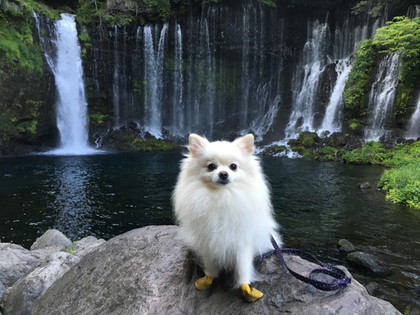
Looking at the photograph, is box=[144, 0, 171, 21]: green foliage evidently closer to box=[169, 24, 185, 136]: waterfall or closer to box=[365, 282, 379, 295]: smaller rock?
box=[169, 24, 185, 136]: waterfall

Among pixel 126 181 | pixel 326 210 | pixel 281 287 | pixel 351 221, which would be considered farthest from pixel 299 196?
pixel 281 287

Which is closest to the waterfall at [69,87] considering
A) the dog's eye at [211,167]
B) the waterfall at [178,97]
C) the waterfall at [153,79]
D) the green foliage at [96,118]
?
the green foliage at [96,118]

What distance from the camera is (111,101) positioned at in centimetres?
3203

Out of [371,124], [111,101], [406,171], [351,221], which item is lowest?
[351,221]

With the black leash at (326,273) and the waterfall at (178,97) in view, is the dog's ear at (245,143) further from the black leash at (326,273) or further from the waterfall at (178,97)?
the waterfall at (178,97)

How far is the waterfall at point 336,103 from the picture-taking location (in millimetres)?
29609

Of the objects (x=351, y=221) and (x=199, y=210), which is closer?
(x=199, y=210)

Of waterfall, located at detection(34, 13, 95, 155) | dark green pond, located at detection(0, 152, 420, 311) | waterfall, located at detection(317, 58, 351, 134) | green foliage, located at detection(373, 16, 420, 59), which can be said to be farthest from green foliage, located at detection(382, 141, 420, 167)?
waterfall, located at detection(34, 13, 95, 155)

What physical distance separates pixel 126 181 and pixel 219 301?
1334 cm

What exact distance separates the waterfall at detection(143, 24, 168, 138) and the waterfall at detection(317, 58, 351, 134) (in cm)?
1763

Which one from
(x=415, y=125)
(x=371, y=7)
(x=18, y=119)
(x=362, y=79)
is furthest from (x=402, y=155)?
(x=18, y=119)

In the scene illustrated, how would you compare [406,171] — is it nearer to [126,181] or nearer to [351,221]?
[351,221]

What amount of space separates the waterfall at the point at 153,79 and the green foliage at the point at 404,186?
24.5 m

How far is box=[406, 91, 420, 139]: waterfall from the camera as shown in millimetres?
24000
